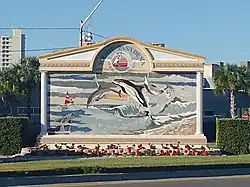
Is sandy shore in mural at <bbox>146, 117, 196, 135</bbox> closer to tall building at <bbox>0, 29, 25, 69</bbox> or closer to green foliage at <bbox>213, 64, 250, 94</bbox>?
green foliage at <bbox>213, 64, 250, 94</bbox>

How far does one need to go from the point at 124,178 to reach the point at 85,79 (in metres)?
22.4

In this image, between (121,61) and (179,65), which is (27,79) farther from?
(179,65)

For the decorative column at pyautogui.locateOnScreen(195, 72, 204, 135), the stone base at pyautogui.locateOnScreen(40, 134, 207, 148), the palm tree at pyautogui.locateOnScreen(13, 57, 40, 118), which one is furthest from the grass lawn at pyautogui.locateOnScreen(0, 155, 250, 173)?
the palm tree at pyautogui.locateOnScreen(13, 57, 40, 118)

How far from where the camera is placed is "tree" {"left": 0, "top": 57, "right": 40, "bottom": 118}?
59062 millimetres

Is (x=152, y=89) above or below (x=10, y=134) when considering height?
above

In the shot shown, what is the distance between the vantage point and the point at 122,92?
1804 inches

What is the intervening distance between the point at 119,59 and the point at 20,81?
16437mm

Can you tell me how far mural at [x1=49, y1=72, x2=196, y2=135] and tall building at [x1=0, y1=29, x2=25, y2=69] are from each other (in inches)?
2306

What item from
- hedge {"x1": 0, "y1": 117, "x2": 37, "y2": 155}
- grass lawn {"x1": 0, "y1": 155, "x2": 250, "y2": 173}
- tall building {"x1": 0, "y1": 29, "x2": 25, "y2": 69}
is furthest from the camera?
tall building {"x1": 0, "y1": 29, "x2": 25, "y2": 69}

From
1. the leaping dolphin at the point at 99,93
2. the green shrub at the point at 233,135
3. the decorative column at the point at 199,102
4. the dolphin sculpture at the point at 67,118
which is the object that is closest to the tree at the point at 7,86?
the dolphin sculpture at the point at 67,118

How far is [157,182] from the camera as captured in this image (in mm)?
23438

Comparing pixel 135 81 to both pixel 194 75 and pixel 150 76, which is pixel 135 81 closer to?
pixel 150 76

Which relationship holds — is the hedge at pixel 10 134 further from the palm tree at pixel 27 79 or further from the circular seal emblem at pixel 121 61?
the palm tree at pixel 27 79

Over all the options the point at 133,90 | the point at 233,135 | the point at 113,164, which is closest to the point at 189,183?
the point at 113,164
